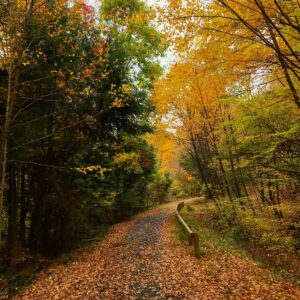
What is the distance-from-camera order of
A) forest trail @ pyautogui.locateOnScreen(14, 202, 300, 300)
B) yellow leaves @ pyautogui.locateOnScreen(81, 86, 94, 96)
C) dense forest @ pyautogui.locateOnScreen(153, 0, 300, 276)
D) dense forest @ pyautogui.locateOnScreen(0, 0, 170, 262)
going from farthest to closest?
1. yellow leaves @ pyautogui.locateOnScreen(81, 86, 94, 96)
2. dense forest @ pyautogui.locateOnScreen(0, 0, 170, 262)
3. forest trail @ pyautogui.locateOnScreen(14, 202, 300, 300)
4. dense forest @ pyautogui.locateOnScreen(153, 0, 300, 276)

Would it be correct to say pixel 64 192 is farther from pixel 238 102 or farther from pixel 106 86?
pixel 238 102

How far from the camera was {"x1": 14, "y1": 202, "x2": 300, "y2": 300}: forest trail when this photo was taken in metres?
5.27

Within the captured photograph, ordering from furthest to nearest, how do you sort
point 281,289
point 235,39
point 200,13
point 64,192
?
point 64,192 → point 281,289 → point 235,39 → point 200,13

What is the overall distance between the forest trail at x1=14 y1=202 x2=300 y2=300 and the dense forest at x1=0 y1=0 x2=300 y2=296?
1.86 meters

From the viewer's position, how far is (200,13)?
403 cm

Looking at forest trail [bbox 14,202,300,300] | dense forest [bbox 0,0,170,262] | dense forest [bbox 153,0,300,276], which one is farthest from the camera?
dense forest [bbox 0,0,170,262]

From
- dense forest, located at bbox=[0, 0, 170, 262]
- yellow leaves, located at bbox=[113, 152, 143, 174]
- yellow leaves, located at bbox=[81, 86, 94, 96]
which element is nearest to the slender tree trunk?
dense forest, located at bbox=[0, 0, 170, 262]

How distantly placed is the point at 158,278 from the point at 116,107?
249 inches

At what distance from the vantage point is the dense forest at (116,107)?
16.1ft

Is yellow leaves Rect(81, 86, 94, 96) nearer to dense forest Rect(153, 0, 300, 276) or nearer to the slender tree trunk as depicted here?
dense forest Rect(153, 0, 300, 276)

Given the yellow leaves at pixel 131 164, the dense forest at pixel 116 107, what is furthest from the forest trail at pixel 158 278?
the yellow leaves at pixel 131 164

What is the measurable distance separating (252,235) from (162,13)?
932 centimetres

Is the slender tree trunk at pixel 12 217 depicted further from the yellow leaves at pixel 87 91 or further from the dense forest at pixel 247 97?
the dense forest at pixel 247 97

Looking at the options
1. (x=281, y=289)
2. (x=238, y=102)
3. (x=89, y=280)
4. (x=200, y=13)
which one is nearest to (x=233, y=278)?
(x=281, y=289)
